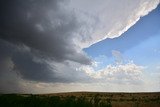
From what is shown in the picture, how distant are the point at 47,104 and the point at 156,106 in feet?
90.4

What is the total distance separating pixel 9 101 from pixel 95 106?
39.8 feet

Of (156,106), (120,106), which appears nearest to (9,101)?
(120,106)

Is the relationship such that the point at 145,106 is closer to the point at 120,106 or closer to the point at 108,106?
the point at 120,106

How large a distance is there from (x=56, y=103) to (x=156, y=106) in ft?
85.2

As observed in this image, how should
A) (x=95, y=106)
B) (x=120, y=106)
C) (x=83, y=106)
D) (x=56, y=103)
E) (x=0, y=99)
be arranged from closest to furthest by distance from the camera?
(x=0, y=99), (x=56, y=103), (x=83, y=106), (x=95, y=106), (x=120, y=106)

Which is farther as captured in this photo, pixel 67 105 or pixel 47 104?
pixel 67 105

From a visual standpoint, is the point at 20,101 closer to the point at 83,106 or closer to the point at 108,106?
the point at 83,106

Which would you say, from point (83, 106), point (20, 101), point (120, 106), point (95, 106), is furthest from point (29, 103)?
point (120, 106)

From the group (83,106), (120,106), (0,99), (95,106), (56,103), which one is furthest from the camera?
(120,106)

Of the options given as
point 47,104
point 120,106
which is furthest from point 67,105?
point 120,106

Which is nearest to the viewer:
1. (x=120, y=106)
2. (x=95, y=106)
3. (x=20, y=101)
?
(x=20, y=101)

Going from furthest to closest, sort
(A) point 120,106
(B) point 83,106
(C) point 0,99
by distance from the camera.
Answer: (A) point 120,106
(B) point 83,106
(C) point 0,99

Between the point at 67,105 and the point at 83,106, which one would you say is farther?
the point at 83,106

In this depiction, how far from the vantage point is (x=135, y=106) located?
4559cm
